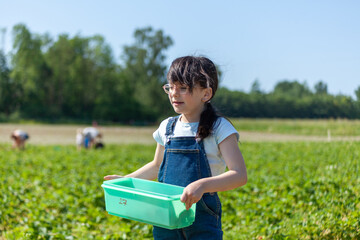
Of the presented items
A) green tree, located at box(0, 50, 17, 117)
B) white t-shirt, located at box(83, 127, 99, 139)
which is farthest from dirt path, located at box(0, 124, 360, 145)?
green tree, located at box(0, 50, 17, 117)

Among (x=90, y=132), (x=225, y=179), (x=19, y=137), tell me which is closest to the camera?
(x=225, y=179)

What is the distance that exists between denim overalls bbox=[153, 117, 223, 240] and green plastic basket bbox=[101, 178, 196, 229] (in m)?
0.12

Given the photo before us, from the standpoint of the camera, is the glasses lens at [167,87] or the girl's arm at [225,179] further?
the glasses lens at [167,87]

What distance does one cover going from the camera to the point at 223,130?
6.60ft

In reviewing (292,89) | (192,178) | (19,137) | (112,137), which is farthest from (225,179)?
(112,137)

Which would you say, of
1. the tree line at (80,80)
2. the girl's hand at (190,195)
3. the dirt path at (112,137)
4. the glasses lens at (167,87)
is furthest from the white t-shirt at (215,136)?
the tree line at (80,80)

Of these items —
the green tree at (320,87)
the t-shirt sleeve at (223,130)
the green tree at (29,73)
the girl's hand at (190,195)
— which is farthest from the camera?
the green tree at (29,73)

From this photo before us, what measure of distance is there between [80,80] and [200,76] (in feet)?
152

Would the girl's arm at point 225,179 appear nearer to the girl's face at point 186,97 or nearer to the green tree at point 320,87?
the girl's face at point 186,97

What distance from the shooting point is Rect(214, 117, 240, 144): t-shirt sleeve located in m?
1.99

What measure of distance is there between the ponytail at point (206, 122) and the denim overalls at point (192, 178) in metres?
0.05

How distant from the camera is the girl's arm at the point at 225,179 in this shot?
173 centimetres

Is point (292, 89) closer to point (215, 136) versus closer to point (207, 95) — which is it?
point (207, 95)

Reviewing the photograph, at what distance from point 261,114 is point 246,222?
11.3 ft
